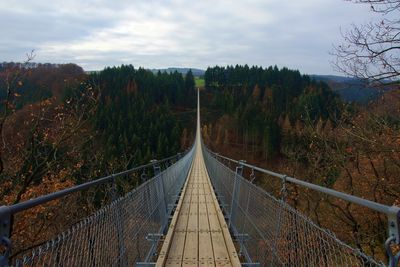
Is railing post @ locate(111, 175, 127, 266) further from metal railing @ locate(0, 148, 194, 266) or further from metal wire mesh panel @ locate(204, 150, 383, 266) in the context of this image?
metal wire mesh panel @ locate(204, 150, 383, 266)

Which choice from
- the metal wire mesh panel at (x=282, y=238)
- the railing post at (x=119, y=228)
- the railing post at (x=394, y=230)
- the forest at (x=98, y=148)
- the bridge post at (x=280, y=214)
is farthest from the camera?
the forest at (x=98, y=148)

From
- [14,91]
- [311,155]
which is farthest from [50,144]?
[311,155]

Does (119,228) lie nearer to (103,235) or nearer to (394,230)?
(103,235)

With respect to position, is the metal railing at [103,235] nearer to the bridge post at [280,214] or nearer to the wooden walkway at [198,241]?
the wooden walkway at [198,241]

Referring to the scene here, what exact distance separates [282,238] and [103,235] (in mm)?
1530

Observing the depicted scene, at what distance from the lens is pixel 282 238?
3.65 m

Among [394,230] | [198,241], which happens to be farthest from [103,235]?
[198,241]

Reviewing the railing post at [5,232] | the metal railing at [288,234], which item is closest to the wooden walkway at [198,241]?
the metal railing at [288,234]

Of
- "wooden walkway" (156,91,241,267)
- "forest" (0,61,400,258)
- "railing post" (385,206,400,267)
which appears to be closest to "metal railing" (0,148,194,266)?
"wooden walkway" (156,91,241,267)

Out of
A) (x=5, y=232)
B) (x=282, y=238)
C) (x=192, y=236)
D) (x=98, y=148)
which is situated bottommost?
(x=98, y=148)

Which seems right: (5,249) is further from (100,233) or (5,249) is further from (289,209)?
(289,209)

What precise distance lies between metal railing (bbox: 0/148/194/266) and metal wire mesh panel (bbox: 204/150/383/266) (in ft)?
Result: 4.27

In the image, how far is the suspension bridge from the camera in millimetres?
1918

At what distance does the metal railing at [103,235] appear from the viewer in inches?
73.4
